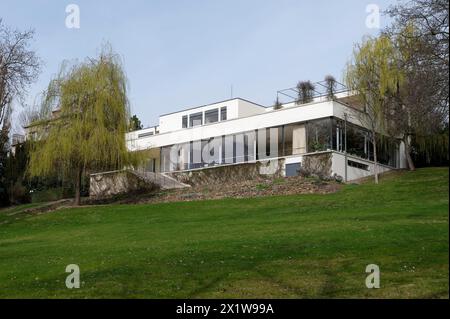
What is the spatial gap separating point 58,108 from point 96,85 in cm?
288

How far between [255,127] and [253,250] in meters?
28.4

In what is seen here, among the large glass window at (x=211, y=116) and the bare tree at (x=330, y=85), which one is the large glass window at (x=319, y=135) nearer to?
the bare tree at (x=330, y=85)

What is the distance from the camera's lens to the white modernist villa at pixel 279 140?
3919 centimetres

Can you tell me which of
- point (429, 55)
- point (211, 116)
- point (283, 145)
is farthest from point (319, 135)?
point (429, 55)

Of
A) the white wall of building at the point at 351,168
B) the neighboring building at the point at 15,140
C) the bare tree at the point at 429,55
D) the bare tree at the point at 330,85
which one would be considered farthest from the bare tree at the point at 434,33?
the neighboring building at the point at 15,140

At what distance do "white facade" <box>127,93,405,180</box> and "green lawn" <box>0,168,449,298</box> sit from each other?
10.2m

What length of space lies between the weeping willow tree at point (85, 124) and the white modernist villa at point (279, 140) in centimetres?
228

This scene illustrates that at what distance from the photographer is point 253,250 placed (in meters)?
15.3

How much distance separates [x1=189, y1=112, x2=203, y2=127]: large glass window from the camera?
172ft

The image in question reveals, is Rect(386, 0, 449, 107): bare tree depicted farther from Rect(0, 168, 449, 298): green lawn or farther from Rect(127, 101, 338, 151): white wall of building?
Rect(127, 101, 338, 151): white wall of building

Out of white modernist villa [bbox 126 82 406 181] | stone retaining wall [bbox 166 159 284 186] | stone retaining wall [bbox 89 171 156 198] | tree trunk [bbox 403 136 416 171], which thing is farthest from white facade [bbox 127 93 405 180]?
stone retaining wall [bbox 89 171 156 198]

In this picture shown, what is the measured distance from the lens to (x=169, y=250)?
16.4m
